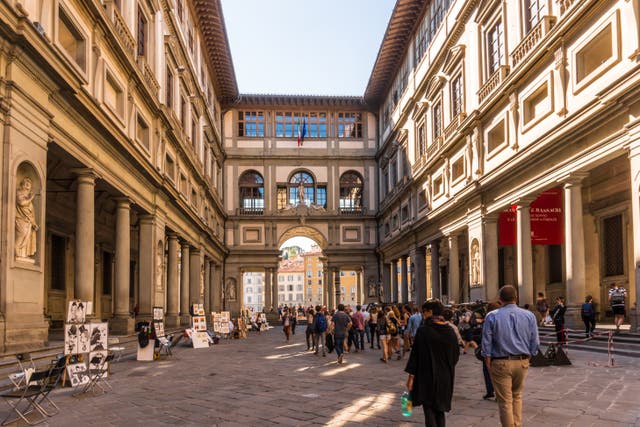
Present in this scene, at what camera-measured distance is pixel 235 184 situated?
5153cm

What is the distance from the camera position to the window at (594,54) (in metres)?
17.3

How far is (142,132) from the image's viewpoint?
2395 cm

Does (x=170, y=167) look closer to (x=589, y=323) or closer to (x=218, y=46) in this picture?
(x=218, y=46)

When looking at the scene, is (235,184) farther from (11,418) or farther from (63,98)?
(11,418)

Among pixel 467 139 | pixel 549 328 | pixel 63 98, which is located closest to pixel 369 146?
pixel 467 139

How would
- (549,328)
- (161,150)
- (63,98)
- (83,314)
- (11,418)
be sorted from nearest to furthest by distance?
(11,418) → (83,314) → (63,98) → (549,328) → (161,150)

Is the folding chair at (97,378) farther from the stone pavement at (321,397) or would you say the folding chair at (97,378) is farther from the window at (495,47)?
the window at (495,47)

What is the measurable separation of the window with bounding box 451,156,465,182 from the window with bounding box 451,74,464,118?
89.2 inches

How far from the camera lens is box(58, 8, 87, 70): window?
15436mm

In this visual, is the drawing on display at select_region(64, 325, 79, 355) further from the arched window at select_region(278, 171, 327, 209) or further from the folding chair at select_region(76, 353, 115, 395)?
the arched window at select_region(278, 171, 327, 209)

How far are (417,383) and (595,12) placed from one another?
14596 millimetres

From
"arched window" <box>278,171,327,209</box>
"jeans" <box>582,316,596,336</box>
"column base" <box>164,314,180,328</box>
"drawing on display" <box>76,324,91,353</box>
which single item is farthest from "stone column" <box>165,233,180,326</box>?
"arched window" <box>278,171,327,209</box>

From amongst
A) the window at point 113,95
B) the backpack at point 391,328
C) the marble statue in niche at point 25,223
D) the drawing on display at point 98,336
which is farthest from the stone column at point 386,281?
the marble statue in niche at point 25,223

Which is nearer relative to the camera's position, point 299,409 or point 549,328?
point 299,409
